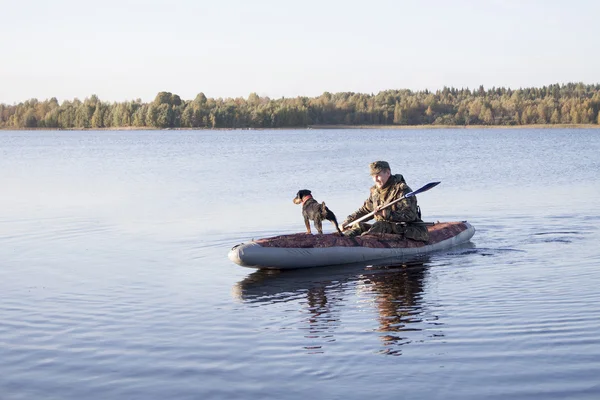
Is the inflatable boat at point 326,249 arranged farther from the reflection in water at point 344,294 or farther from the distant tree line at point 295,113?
the distant tree line at point 295,113

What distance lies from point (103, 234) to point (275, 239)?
233 inches

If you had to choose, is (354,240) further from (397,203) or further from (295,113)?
(295,113)

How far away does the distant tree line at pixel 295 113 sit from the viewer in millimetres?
154000

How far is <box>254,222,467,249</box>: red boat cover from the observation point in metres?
14.0

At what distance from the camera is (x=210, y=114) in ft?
504

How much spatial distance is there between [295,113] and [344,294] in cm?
14535

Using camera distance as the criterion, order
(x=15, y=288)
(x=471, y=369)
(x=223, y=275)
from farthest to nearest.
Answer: (x=223, y=275), (x=15, y=288), (x=471, y=369)

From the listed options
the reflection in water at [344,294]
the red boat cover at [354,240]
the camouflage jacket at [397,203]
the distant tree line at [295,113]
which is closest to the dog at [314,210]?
the red boat cover at [354,240]

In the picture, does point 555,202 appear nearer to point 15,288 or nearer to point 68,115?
point 15,288

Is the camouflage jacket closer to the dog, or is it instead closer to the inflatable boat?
the inflatable boat

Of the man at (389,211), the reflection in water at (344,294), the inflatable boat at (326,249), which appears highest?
the man at (389,211)

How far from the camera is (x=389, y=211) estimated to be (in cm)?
1506

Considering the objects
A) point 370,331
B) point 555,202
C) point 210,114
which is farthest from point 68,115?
point 370,331

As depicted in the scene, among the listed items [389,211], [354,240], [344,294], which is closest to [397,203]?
[389,211]
